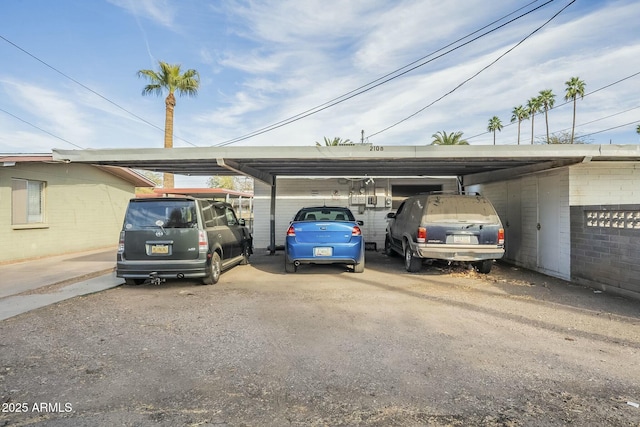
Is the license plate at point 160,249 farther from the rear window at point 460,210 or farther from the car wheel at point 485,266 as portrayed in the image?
the car wheel at point 485,266

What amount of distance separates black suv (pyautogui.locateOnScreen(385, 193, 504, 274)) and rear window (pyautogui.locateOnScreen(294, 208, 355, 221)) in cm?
161

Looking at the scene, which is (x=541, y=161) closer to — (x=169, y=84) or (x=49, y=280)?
(x=49, y=280)

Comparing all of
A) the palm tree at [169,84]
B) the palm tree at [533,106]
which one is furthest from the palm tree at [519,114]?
the palm tree at [169,84]

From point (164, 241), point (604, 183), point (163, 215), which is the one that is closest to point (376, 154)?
point (163, 215)

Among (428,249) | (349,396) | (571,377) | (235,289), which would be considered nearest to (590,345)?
(571,377)

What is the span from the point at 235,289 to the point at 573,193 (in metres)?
7.07

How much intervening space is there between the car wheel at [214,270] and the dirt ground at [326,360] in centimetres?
63

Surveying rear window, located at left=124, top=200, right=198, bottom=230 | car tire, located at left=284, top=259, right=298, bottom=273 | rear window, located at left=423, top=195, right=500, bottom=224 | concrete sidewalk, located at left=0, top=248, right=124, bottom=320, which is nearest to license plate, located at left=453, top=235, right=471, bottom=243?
rear window, located at left=423, top=195, right=500, bottom=224

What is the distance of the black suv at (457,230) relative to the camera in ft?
24.7

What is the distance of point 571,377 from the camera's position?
3.26m

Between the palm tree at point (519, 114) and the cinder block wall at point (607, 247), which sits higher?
the palm tree at point (519, 114)

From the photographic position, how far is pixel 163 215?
6.73 meters

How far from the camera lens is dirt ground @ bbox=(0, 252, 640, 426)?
272 centimetres

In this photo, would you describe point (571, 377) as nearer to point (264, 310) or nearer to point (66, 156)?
point (264, 310)
